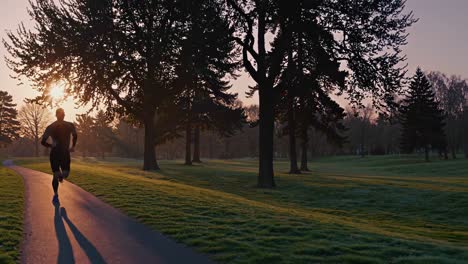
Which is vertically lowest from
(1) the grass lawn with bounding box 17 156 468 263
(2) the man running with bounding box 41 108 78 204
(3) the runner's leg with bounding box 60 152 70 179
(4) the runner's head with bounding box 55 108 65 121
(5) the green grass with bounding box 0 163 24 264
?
(1) the grass lawn with bounding box 17 156 468 263

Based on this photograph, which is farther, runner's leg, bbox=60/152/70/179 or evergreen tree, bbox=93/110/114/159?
evergreen tree, bbox=93/110/114/159

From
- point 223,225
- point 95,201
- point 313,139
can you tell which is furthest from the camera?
point 313,139

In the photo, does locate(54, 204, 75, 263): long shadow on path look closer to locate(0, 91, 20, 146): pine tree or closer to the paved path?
the paved path

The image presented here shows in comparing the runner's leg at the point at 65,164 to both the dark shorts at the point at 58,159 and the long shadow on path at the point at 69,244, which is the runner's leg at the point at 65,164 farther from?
the long shadow on path at the point at 69,244

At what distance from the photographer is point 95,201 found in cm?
1166

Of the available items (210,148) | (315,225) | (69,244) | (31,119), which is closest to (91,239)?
(69,244)

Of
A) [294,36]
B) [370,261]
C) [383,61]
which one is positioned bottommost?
[370,261]

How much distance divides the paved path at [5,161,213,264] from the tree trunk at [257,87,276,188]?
12.9 m

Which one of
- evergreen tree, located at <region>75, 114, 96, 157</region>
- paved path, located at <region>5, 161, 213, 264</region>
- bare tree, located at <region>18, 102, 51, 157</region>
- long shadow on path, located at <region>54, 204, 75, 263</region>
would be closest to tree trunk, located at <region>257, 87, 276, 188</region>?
paved path, located at <region>5, 161, 213, 264</region>

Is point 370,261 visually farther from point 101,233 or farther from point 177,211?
point 177,211

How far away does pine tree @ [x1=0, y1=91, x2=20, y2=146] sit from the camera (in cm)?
7669

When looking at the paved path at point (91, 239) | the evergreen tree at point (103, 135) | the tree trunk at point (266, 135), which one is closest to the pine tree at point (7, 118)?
the evergreen tree at point (103, 135)

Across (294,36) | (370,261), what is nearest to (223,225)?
(370,261)

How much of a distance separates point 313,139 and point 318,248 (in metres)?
88.6
